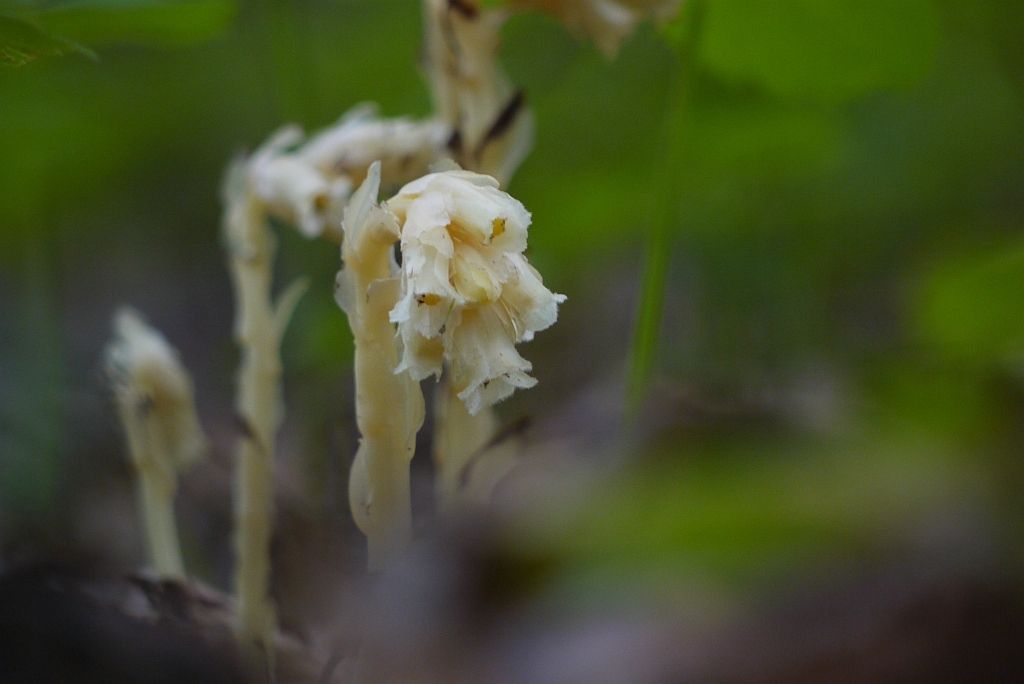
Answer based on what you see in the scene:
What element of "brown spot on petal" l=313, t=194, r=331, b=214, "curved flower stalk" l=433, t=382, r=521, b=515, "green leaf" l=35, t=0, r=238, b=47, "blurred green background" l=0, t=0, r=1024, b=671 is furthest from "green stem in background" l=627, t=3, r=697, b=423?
"green leaf" l=35, t=0, r=238, b=47

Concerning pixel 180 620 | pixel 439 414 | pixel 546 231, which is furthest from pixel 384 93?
pixel 180 620

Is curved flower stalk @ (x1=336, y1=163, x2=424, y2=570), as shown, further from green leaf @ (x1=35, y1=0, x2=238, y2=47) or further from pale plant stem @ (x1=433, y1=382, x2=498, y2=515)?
green leaf @ (x1=35, y1=0, x2=238, y2=47)

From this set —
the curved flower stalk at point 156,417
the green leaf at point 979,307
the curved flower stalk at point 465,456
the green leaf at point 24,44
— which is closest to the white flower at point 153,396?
the curved flower stalk at point 156,417

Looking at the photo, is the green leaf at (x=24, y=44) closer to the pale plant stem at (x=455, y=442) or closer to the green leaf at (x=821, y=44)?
the pale plant stem at (x=455, y=442)

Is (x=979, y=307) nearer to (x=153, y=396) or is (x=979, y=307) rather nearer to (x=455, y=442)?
(x=455, y=442)

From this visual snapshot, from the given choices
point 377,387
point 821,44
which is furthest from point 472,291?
point 821,44

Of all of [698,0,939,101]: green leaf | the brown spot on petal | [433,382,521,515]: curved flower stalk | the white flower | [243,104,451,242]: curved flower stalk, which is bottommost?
[433,382,521,515]: curved flower stalk
